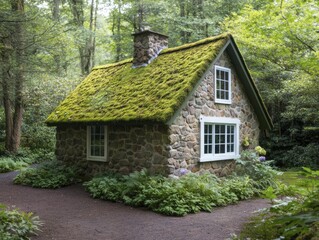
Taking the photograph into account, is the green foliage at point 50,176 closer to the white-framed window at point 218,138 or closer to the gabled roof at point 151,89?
the gabled roof at point 151,89

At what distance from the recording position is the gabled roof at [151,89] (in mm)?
9312

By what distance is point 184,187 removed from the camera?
27.2 feet

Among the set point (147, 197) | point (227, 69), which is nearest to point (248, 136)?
point (227, 69)

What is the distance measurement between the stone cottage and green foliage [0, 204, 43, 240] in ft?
13.3

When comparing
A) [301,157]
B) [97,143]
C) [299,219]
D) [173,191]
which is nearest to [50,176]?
[97,143]

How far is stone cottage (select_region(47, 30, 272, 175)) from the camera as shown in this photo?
9.27 meters

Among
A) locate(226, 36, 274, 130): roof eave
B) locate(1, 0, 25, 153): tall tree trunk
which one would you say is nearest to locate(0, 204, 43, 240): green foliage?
locate(1, 0, 25, 153): tall tree trunk

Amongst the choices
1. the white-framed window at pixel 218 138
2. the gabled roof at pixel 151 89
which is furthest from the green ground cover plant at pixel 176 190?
the gabled roof at pixel 151 89

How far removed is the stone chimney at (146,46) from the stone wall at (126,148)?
297 cm

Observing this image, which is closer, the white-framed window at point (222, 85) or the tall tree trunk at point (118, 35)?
the white-framed window at point (222, 85)

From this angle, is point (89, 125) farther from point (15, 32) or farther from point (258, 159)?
point (258, 159)

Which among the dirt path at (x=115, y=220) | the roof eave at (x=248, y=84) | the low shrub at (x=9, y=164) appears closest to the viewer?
the dirt path at (x=115, y=220)

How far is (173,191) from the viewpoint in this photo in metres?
7.81

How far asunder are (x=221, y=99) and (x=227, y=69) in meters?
1.05
